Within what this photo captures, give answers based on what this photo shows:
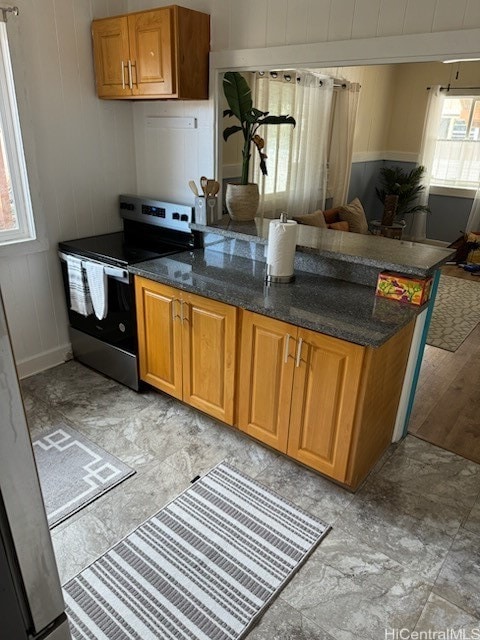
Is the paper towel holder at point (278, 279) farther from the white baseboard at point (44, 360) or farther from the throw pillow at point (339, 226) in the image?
the throw pillow at point (339, 226)

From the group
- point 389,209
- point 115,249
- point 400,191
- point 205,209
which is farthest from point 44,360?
point 400,191

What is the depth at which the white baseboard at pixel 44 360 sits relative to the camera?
10.2 ft

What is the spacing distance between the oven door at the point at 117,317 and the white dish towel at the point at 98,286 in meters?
0.03

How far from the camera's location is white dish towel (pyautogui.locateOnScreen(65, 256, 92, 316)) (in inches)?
114

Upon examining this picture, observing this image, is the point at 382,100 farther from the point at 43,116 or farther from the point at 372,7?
the point at 43,116

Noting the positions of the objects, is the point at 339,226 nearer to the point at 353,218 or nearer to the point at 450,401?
the point at 353,218

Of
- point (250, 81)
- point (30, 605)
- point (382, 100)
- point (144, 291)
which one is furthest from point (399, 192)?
point (30, 605)

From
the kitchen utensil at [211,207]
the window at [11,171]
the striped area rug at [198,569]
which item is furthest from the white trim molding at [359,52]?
the striped area rug at [198,569]

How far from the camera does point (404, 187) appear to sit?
632 centimetres

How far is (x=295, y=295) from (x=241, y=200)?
0.90 m

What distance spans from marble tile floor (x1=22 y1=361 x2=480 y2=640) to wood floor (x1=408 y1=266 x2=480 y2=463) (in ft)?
0.44

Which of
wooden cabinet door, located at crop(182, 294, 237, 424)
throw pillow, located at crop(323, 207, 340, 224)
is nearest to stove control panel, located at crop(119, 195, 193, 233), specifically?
wooden cabinet door, located at crop(182, 294, 237, 424)

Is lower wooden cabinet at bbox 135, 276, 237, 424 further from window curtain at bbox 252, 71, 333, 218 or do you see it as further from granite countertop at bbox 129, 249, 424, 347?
window curtain at bbox 252, 71, 333, 218

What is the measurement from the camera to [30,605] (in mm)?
706
